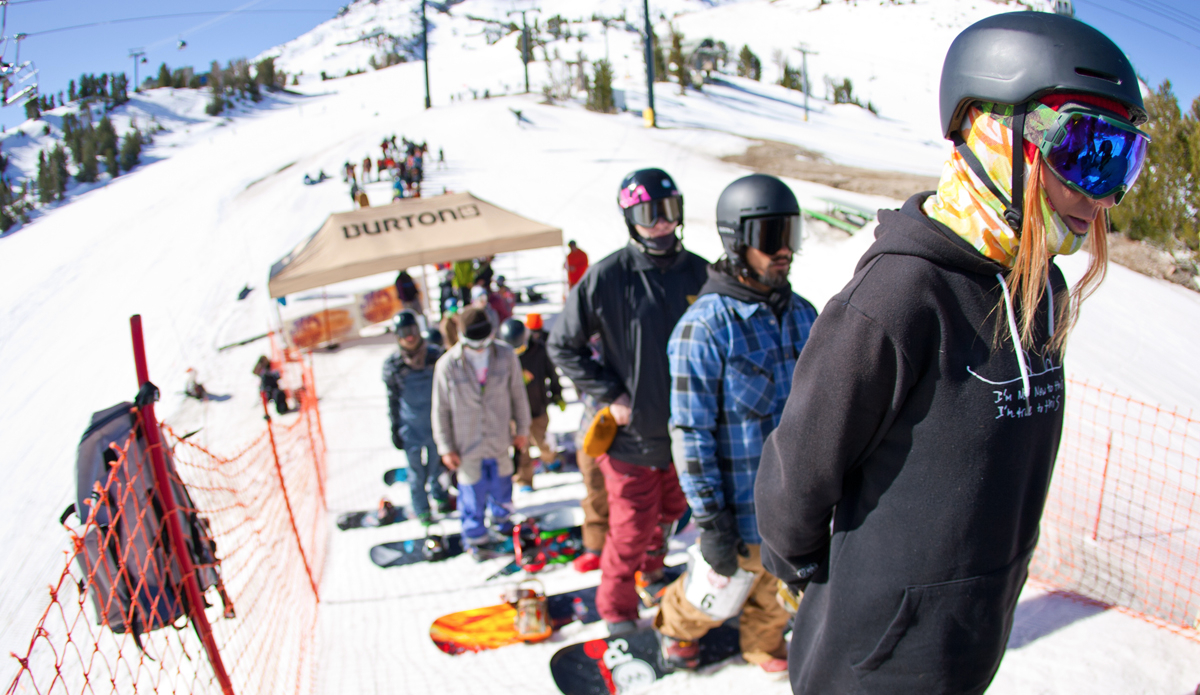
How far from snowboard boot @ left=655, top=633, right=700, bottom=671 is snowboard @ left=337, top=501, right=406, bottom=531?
2704mm

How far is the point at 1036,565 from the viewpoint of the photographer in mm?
3580

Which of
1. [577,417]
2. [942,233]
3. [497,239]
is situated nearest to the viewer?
[942,233]

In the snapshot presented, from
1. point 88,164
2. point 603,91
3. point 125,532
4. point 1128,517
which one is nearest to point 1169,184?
point 1128,517

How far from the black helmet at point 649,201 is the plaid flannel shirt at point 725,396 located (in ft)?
3.37

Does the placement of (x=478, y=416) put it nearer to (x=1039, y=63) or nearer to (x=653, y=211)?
(x=653, y=211)

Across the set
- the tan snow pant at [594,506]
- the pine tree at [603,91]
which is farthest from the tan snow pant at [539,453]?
the pine tree at [603,91]

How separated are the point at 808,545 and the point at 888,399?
42cm

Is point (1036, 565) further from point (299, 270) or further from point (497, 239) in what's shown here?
point (299, 270)

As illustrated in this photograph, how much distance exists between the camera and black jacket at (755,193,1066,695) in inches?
42.3

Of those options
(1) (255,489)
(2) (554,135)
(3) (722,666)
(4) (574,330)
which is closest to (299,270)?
(1) (255,489)

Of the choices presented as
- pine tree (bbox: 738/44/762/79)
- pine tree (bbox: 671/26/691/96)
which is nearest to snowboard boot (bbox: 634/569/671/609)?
pine tree (bbox: 671/26/691/96)

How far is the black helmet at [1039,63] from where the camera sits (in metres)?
1.02

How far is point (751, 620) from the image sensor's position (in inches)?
111

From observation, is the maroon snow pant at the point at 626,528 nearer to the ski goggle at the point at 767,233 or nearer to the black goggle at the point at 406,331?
the ski goggle at the point at 767,233
